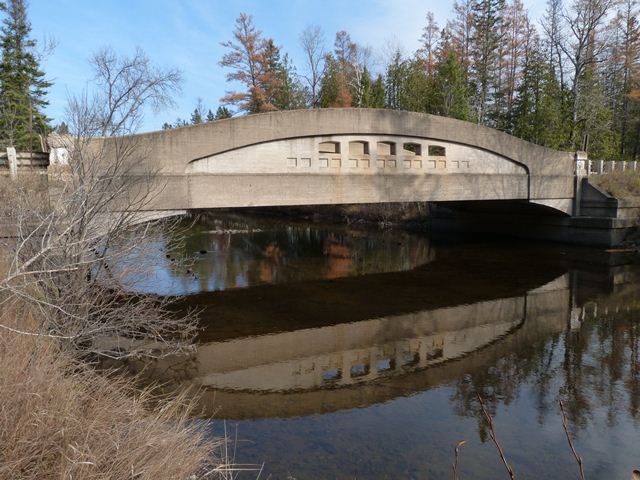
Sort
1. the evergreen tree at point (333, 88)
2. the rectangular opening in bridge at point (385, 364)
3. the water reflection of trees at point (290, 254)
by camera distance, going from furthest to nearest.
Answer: the evergreen tree at point (333, 88)
the water reflection of trees at point (290, 254)
the rectangular opening in bridge at point (385, 364)

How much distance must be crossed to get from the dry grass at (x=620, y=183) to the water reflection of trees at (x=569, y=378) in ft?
39.0

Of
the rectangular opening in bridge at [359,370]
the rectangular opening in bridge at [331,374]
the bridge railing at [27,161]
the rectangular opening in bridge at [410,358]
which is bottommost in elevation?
the rectangular opening in bridge at [331,374]

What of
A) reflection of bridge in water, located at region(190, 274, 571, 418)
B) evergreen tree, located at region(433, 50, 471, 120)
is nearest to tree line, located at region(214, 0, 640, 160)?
evergreen tree, located at region(433, 50, 471, 120)

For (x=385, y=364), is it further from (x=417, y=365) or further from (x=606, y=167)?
(x=606, y=167)

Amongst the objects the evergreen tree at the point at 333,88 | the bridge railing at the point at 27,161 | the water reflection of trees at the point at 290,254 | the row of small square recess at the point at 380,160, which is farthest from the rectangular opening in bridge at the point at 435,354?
the evergreen tree at the point at 333,88

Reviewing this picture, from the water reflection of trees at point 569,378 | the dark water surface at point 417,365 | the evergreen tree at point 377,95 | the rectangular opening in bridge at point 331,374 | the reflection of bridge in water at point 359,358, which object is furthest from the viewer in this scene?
the evergreen tree at point 377,95

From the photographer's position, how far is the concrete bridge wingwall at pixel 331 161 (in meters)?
12.6

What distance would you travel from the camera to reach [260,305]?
1277cm

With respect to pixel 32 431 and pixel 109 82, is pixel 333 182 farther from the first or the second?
pixel 32 431

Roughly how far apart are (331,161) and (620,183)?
543 inches

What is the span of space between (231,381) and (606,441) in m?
5.34

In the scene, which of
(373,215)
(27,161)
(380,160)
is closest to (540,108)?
(373,215)

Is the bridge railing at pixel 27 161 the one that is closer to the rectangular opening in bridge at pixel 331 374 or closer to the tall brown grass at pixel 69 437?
the rectangular opening in bridge at pixel 331 374

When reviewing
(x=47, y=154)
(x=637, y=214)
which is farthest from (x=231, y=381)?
(x=637, y=214)
